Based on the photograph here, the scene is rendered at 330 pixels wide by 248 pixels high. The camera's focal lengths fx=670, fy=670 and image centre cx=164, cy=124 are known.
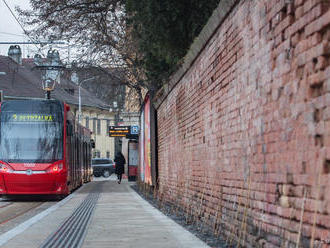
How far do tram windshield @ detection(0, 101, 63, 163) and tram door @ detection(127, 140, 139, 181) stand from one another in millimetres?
16318

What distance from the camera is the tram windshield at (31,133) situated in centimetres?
2011

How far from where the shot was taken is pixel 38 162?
20078mm

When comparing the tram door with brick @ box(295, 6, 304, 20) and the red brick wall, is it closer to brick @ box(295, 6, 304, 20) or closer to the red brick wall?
the red brick wall

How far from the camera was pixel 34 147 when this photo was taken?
20.2 metres

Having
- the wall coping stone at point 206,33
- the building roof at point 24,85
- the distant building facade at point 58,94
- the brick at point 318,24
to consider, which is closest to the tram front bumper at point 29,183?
the wall coping stone at point 206,33

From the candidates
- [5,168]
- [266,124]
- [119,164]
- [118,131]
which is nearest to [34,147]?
[5,168]

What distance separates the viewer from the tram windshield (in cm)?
2011

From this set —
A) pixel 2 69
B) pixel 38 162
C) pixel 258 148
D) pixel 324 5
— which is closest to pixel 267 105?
pixel 258 148

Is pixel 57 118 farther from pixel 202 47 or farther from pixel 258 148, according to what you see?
pixel 258 148

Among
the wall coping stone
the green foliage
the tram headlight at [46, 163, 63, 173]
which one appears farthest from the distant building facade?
the wall coping stone

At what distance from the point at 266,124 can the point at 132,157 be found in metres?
31.4

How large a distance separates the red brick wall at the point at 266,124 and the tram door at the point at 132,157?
25714 mm

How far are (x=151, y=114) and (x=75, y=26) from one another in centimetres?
421

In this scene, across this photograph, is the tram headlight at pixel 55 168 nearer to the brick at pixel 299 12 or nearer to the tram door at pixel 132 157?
the brick at pixel 299 12
